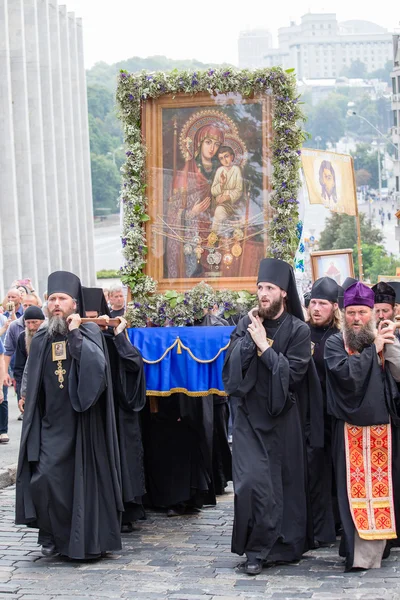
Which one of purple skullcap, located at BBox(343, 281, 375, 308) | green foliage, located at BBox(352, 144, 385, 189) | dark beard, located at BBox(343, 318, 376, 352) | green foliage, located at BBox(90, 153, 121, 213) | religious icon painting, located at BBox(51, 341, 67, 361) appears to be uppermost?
green foliage, located at BBox(352, 144, 385, 189)

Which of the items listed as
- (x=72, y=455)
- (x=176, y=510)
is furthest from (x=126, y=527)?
(x=72, y=455)

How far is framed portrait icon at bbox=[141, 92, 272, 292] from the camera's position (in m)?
10.5

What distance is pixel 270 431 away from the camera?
8531mm

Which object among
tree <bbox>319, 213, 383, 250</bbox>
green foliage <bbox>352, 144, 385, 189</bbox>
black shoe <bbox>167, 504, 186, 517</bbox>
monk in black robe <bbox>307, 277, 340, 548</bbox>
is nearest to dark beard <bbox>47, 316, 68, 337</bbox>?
monk in black robe <bbox>307, 277, 340, 548</bbox>

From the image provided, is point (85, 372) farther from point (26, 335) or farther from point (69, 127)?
point (69, 127)

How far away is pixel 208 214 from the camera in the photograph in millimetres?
10594

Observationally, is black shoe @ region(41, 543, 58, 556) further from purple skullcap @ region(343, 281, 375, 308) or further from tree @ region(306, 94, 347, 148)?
tree @ region(306, 94, 347, 148)

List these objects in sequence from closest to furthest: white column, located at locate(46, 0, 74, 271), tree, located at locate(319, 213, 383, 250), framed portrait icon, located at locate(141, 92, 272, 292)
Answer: framed portrait icon, located at locate(141, 92, 272, 292) → white column, located at locate(46, 0, 74, 271) → tree, located at locate(319, 213, 383, 250)

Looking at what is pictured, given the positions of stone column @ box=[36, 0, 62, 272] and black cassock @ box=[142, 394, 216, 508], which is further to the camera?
stone column @ box=[36, 0, 62, 272]

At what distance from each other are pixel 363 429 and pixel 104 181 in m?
84.0

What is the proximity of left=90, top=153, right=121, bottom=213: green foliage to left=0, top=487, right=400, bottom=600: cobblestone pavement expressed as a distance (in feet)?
260

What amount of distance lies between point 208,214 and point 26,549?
3.32 metres

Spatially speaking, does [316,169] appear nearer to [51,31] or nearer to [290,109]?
[290,109]

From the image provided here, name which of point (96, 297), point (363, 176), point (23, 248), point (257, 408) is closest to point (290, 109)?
point (96, 297)
